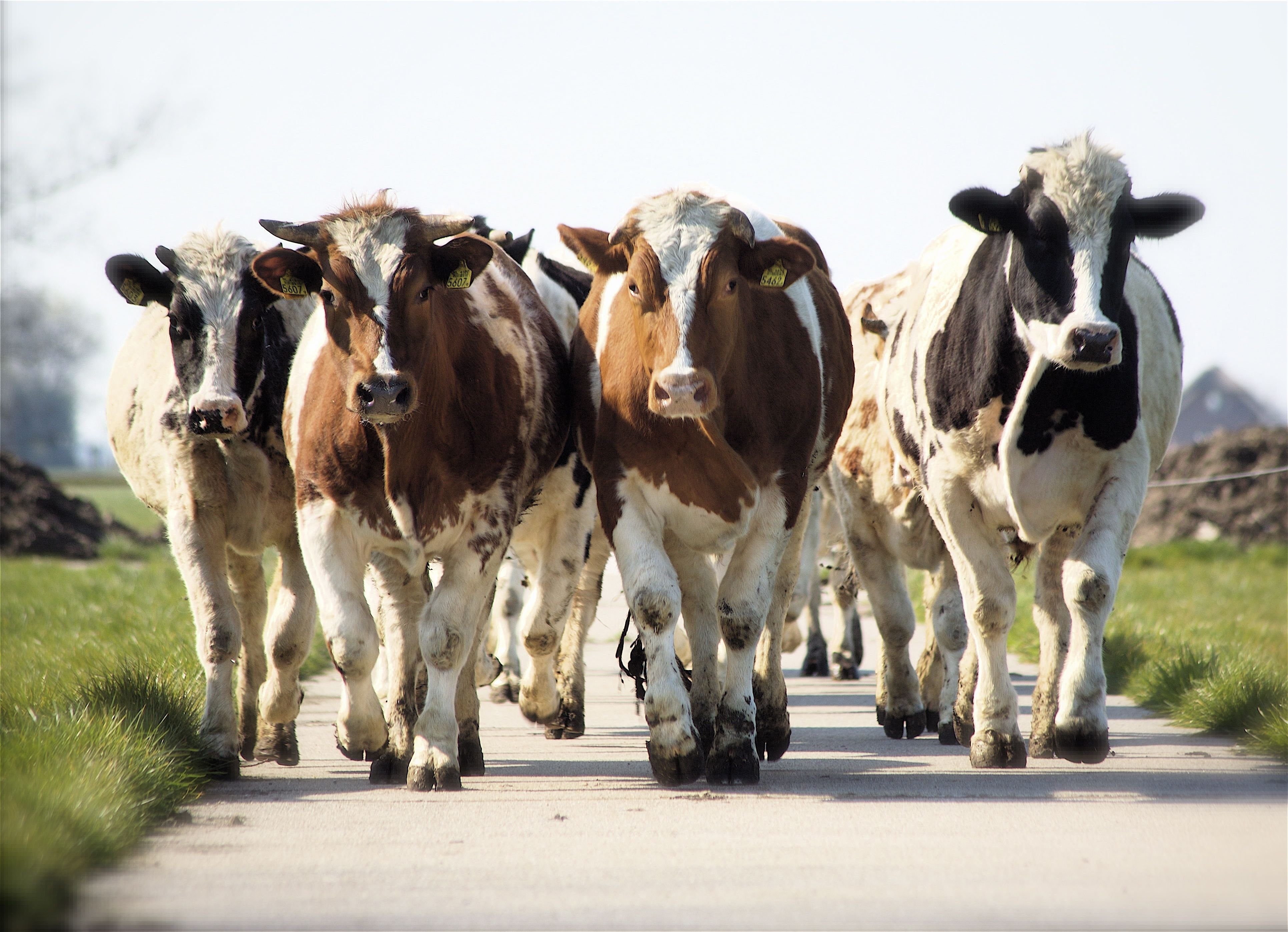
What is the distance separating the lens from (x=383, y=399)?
586 centimetres

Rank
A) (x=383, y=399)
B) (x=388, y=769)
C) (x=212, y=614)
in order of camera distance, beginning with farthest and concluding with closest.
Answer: (x=212, y=614)
(x=388, y=769)
(x=383, y=399)

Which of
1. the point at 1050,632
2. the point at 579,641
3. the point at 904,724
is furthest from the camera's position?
the point at 579,641

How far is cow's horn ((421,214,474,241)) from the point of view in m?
6.42

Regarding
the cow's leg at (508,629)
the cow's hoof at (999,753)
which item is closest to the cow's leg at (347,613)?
the cow's hoof at (999,753)

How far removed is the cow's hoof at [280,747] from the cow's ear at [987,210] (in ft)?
13.7

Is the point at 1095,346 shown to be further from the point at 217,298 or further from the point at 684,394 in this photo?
the point at 217,298

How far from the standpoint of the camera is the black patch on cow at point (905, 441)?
763 centimetres

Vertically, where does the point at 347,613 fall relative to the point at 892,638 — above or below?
above

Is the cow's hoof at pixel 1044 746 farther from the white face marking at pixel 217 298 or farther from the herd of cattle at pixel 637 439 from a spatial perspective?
the white face marking at pixel 217 298

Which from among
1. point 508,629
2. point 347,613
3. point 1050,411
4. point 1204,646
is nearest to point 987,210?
point 1050,411

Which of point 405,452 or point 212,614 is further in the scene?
point 212,614

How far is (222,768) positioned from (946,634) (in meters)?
4.07

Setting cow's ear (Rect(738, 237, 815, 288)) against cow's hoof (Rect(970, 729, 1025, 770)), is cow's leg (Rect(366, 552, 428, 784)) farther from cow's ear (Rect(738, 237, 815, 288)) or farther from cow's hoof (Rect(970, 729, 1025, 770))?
cow's hoof (Rect(970, 729, 1025, 770))

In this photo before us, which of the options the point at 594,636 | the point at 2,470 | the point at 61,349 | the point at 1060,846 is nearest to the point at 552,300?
the point at 1060,846
